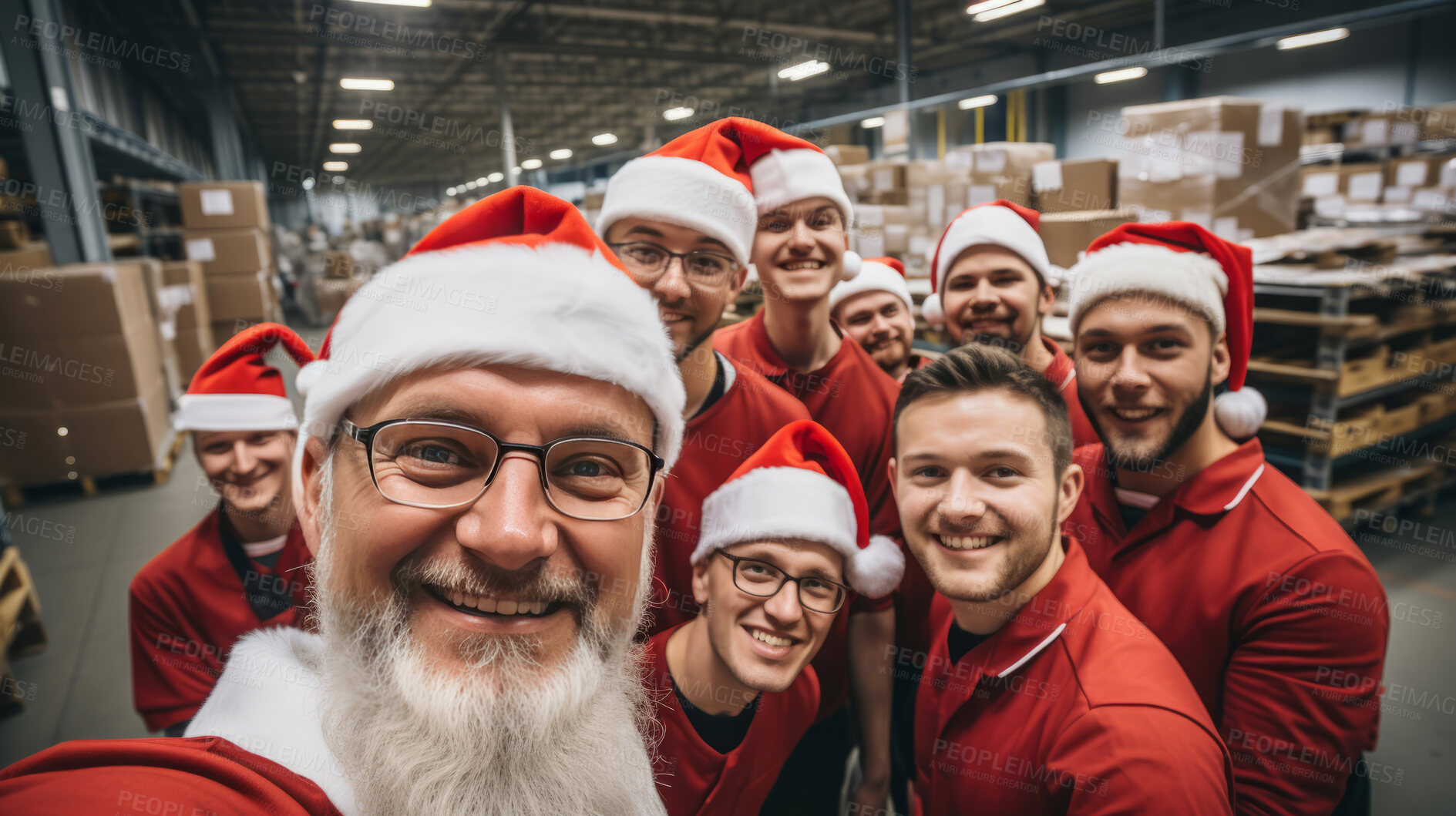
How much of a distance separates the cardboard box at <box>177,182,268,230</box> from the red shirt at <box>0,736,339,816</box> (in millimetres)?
9701

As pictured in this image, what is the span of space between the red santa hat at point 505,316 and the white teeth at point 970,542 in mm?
656

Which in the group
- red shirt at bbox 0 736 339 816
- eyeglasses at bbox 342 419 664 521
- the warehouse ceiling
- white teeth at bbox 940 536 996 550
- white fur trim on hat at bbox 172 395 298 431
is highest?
the warehouse ceiling

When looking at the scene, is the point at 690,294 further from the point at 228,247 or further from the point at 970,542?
the point at 228,247

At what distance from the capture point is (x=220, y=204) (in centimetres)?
842

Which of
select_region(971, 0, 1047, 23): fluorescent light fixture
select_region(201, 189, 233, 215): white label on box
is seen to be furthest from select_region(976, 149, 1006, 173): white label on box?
select_region(201, 189, 233, 215): white label on box

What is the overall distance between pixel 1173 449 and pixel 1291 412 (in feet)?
10.6

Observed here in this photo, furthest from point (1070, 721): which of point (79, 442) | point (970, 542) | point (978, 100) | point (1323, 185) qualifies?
point (978, 100)

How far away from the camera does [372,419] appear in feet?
3.27

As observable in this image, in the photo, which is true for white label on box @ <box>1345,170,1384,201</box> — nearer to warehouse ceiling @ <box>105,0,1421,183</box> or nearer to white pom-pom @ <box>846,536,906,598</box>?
warehouse ceiling @ <box>105,0,1421,183</box>

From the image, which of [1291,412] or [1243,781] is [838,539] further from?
[1291,412]

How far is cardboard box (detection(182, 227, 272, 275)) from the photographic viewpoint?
8.49 m

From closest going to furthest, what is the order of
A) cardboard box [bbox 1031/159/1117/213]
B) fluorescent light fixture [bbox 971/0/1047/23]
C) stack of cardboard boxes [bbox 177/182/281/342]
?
1. cardboard box [bbox 1031/159/1117/213]
2. stack of cardboard boxes [bbox 177/182/281/342]
3. fluorescent light fixture [bbox 971/0/1047/23]

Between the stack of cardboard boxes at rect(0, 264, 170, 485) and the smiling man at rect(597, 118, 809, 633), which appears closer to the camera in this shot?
the smiling man at rect(597, 118, 809, 633)

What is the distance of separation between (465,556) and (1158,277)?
5.58 feet
